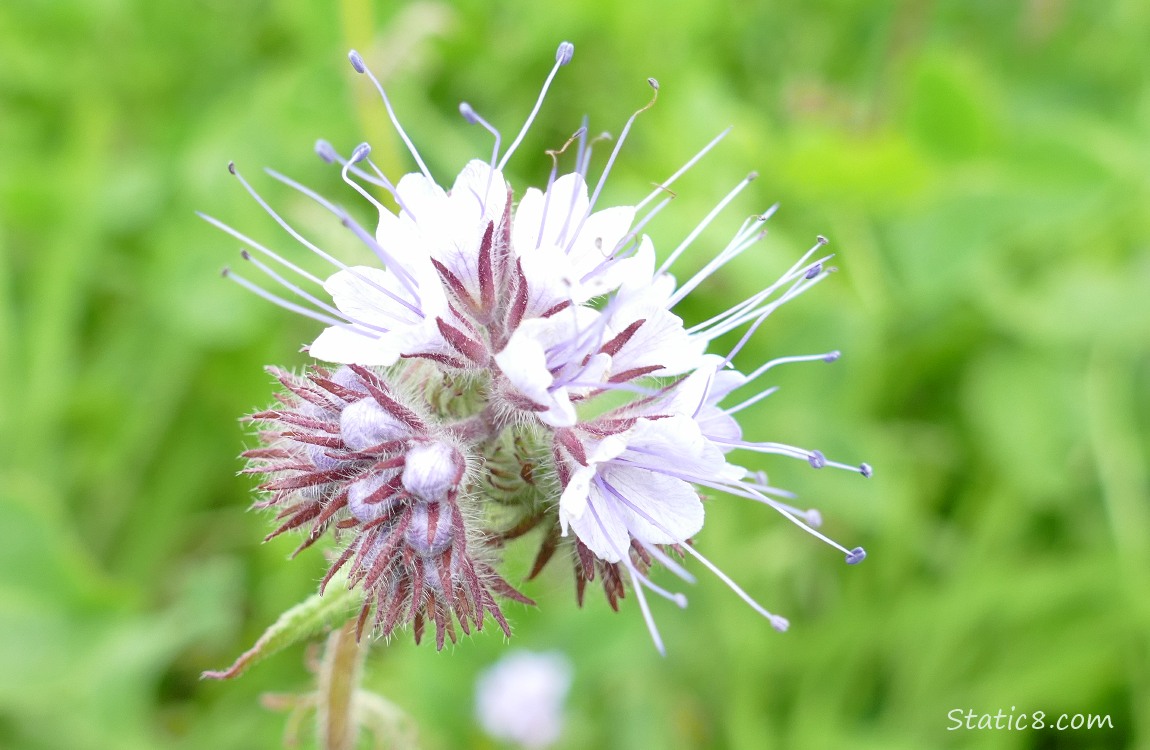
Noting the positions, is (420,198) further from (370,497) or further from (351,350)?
(370,497)

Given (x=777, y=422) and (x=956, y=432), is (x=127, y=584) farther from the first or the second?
(x=956, y=432)

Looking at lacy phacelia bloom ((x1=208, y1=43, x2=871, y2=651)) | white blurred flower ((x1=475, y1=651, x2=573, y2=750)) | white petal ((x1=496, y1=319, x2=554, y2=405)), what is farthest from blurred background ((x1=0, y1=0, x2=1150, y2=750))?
white petal ((x1=496, y1=319, x2=554, y2=405))

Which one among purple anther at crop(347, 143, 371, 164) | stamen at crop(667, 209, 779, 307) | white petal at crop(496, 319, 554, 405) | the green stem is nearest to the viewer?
white petal at crop(496, 319, 554, 405)

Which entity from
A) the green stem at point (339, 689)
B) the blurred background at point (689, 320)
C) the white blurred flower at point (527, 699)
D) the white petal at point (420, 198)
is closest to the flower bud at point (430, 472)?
the white petal at point (420, 198)

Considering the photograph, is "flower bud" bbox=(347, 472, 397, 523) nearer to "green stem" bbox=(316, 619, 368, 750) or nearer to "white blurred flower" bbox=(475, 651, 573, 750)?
"green stem" bbox=(316, 619, 368, 750)

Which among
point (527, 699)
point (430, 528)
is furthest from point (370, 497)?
point (527, 699)
